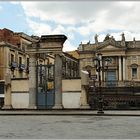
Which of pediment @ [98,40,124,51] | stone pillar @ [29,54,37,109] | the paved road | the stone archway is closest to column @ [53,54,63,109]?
the stone archway

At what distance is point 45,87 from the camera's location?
34.9m

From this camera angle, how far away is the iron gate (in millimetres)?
34469

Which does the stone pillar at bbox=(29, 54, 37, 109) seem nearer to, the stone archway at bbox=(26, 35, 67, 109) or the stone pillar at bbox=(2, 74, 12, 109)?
the stone archway at bbox=(26, 35, 67, 109)

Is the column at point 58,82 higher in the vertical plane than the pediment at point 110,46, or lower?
lower

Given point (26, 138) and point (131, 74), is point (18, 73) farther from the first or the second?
point (26, 138)

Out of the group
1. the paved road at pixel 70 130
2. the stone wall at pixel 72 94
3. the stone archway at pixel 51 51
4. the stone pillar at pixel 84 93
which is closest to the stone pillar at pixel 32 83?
the stone archway at pixel 51 51

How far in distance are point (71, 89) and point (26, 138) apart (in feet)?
69.2

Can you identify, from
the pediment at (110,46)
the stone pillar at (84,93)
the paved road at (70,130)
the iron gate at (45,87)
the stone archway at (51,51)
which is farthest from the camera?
the pediment at (110,46)

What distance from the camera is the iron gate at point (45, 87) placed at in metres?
34.5

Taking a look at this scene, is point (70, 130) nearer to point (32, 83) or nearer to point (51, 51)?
point (51, 51)

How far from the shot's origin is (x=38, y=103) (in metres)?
34.8

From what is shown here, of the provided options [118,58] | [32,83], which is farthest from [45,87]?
[118,58]

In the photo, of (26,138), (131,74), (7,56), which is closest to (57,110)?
(26,138)

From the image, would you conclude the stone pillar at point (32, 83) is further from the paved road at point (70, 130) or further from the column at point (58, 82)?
the paved road at point (70, 130)
